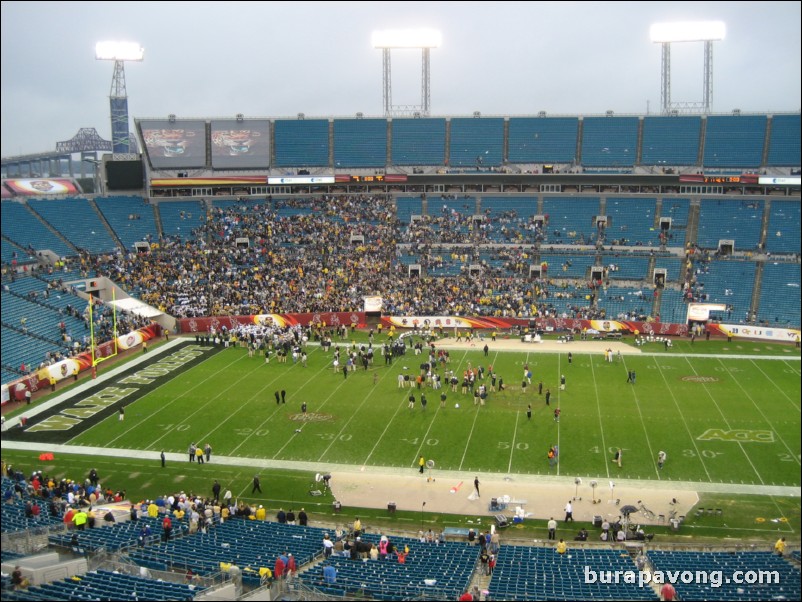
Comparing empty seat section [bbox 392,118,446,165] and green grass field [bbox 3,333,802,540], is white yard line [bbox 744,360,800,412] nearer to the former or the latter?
green grass field [bbox 3,333,802,540]

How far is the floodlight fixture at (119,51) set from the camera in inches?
2303

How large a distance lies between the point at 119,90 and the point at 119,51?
4752mm

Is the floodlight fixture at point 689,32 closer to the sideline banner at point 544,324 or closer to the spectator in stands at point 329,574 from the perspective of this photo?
the sideline banner at point 544,324

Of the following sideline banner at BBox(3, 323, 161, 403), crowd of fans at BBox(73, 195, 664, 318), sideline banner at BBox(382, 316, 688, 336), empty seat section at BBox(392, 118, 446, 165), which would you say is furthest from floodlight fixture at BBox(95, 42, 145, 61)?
sideline banner at BBox(382, 316, 688, 336)

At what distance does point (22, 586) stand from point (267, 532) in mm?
6612

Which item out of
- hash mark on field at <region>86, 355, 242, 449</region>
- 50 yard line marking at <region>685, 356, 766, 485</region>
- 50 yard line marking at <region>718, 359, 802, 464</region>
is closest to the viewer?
50 yard line marking at <region>685, 356, 766, 485</region>

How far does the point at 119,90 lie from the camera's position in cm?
6316

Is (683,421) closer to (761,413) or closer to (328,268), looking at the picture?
(761,413)

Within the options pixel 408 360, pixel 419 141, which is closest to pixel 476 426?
pixel 408 360

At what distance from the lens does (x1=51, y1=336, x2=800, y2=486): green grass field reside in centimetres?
2498

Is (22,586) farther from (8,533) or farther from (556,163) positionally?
(556,163)

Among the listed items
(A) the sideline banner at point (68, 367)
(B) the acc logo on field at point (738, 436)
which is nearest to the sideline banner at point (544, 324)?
(A) the sideline banner at point (68, 367)

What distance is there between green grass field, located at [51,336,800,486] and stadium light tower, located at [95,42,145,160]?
32722 mm

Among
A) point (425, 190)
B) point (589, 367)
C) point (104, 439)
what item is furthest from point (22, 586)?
point (425, 190)
